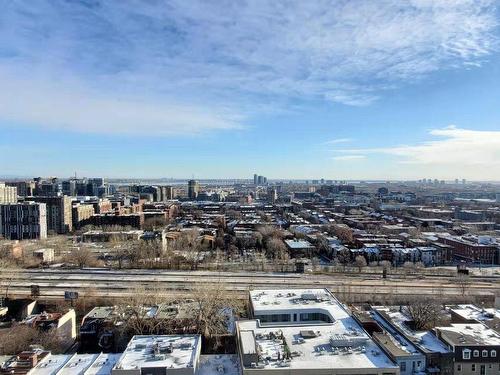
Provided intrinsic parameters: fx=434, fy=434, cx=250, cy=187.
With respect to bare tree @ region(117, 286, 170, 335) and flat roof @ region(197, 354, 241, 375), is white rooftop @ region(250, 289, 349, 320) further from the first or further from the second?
bare tree @ region(117, 286, 170, 335)

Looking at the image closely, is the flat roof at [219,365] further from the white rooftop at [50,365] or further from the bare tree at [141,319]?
the white rooftop at [50,365]

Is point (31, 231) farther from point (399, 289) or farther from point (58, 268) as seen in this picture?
point (399, 289)

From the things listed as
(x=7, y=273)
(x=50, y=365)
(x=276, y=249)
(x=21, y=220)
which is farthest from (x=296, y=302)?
(x=21, y=220)

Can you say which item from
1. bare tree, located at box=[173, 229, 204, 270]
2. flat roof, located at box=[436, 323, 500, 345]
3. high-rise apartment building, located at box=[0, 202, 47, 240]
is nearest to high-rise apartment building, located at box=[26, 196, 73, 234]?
high-rise apartment building, located at box=[0, 202, 47, 240]

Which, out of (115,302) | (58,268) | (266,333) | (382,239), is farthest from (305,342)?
(382,239)

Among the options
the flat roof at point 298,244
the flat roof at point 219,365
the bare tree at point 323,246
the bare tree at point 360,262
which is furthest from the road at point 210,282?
the flat roof at point 219,365

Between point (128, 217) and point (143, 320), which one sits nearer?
point (143, 320)
